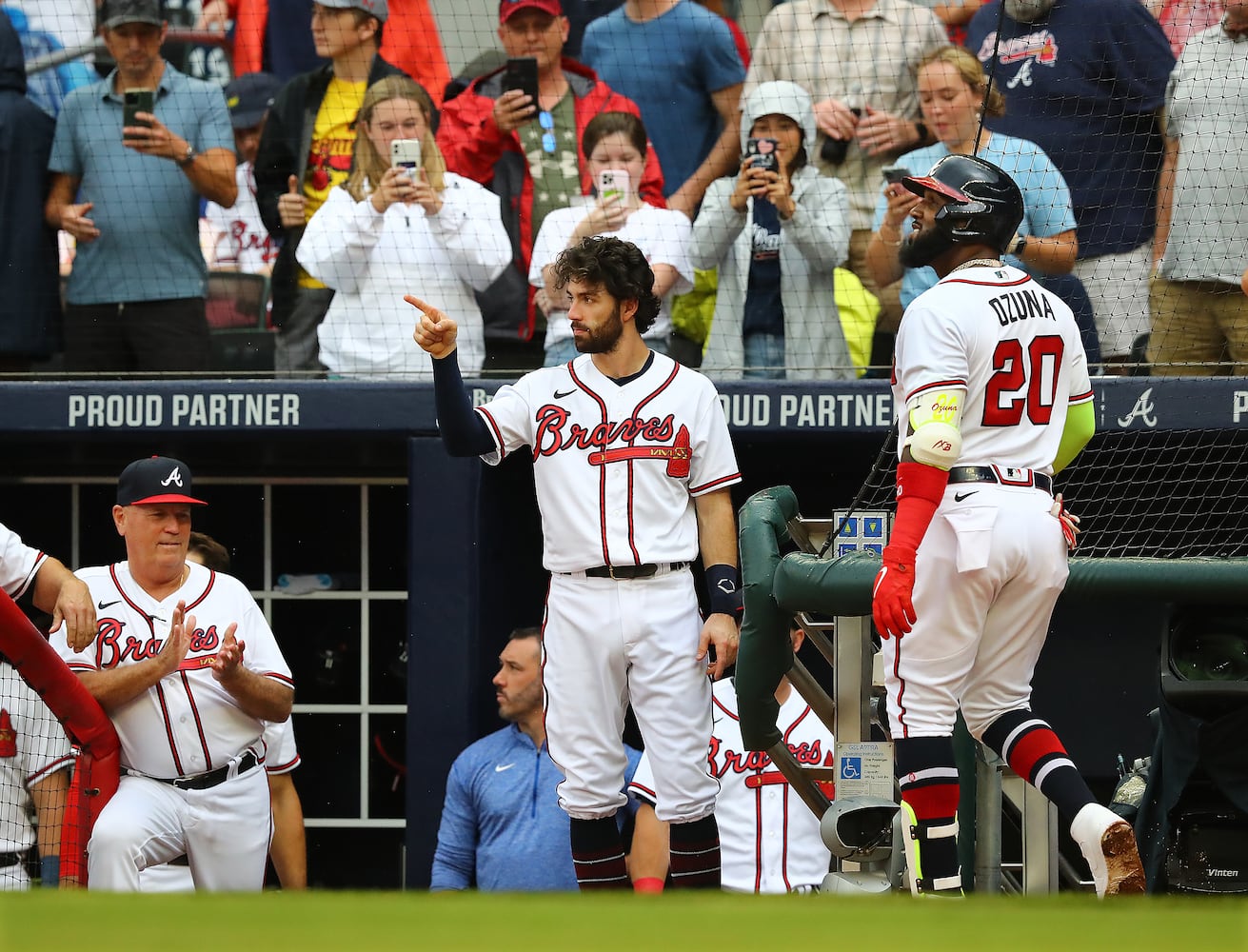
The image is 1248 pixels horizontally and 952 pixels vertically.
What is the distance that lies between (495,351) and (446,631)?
1.08 meters

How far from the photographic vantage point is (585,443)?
14.4 feet

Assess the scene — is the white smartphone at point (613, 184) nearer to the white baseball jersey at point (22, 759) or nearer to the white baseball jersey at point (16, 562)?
the white baseball jersey at point (16, 562)

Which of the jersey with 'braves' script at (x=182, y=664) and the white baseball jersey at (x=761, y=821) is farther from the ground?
the jersey with 'braves' script at (x=182, y=664)

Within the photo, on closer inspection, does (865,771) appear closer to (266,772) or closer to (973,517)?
(973,517)

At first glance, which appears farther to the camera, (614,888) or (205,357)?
(205,357)

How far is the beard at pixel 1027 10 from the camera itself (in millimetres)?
6148

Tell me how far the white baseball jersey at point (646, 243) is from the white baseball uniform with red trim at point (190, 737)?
1790 millimetres

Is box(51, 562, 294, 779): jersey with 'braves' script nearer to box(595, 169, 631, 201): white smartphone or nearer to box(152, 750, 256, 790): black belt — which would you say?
box(152, 750, 256, 790): black belt

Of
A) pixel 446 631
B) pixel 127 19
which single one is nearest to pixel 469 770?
pixel 446 631

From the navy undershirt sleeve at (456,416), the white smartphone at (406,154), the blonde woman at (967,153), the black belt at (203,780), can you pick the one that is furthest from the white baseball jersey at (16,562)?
the blonde woman at (967,153)

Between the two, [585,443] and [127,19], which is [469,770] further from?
[127,19]

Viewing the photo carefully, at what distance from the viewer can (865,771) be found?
3828 millimetres

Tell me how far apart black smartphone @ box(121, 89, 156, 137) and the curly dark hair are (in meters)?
2.75

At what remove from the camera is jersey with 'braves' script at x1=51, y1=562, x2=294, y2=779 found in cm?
489
